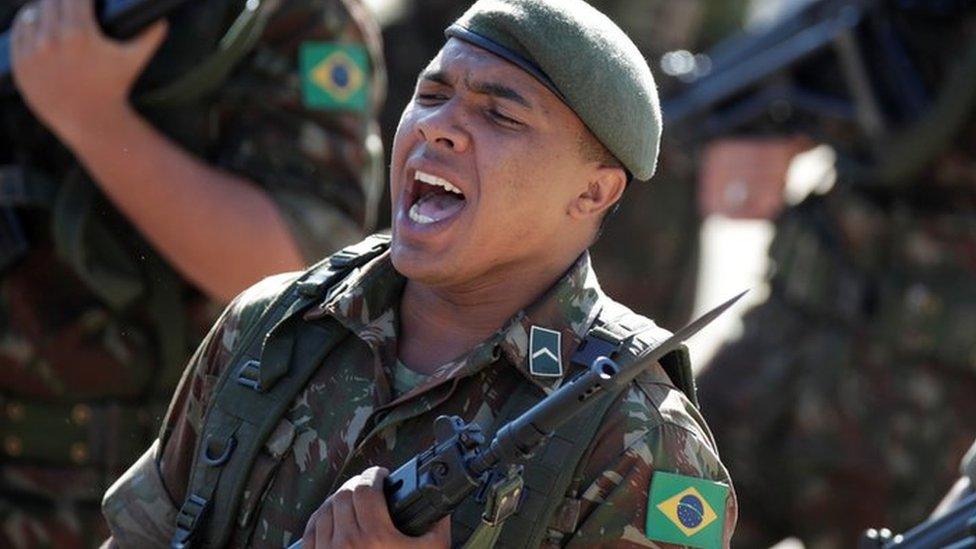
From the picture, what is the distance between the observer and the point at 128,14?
15.5 feet

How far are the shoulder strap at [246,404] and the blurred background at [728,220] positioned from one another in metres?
1.15

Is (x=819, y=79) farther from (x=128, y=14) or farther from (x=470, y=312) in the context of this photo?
(x=470, y=312)

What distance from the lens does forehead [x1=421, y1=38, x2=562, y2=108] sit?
334 cm

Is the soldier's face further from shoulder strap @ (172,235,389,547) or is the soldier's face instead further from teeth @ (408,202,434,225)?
shoulder strap @ (172,235,389,547)

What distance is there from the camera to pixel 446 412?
335cm

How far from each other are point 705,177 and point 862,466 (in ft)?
4.42

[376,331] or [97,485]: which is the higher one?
[376,331]

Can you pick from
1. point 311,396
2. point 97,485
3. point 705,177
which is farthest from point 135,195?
point 705,177

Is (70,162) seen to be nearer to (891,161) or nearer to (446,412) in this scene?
(446,412)

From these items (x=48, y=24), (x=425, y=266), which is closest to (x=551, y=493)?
(x=425, y=266)

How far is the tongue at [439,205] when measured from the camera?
3.36m

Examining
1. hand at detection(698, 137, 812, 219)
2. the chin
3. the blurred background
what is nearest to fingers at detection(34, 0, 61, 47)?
the blurred background

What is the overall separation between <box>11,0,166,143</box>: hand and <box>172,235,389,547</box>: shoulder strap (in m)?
1.29

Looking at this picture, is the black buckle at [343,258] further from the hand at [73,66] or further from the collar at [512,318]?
the hand at [73,66]
